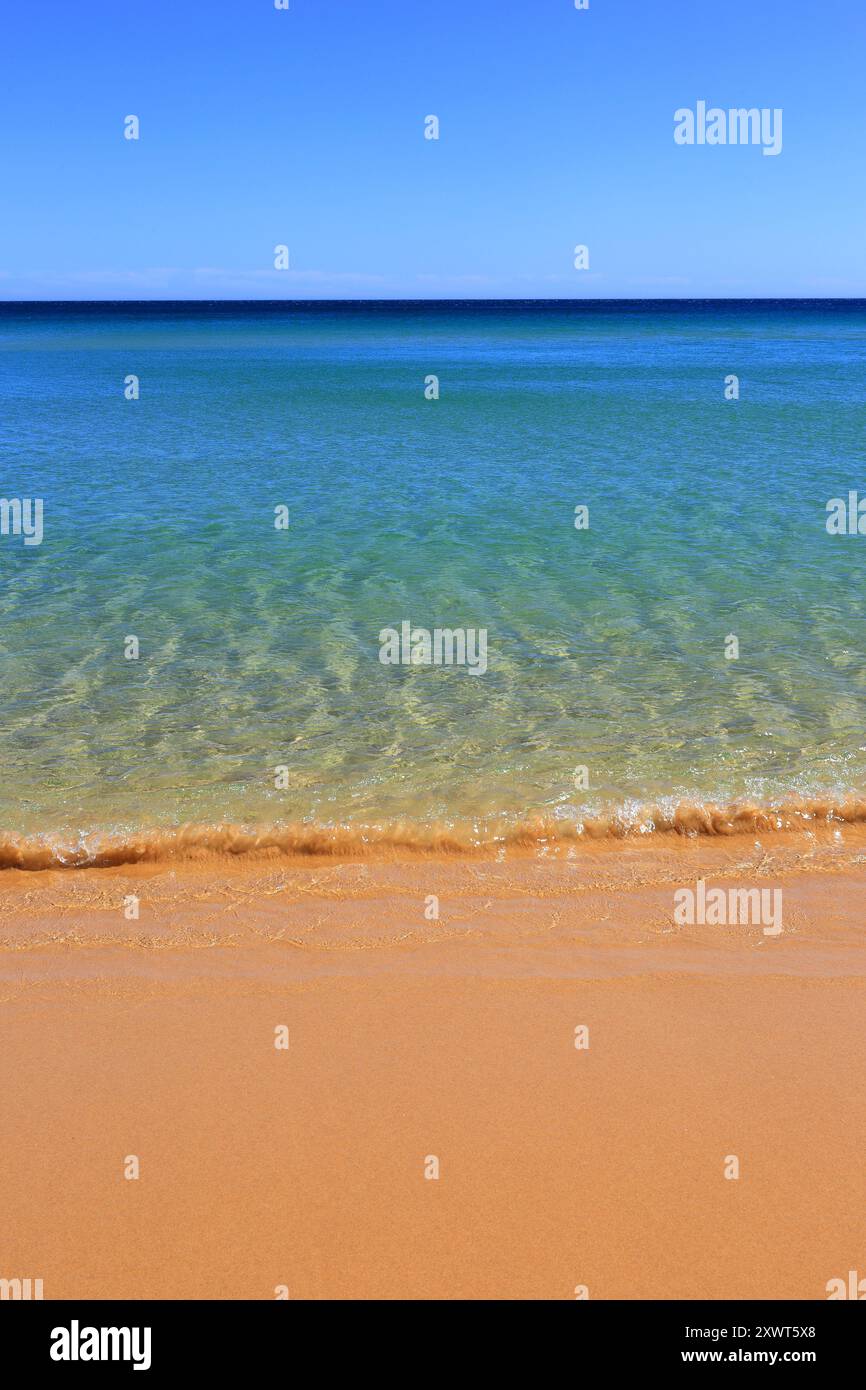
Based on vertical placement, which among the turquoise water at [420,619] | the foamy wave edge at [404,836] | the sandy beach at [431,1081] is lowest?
the sandy beach at [431,1081]

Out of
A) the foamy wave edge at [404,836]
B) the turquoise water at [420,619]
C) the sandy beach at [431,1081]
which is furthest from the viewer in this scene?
the turquoise water at [420,619]

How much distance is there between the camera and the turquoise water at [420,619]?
324 inches

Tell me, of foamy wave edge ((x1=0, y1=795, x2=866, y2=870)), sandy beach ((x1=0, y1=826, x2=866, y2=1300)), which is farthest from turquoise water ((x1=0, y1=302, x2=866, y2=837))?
sandy beach ((x1=0, y1=826, x2=866, y2=1300))

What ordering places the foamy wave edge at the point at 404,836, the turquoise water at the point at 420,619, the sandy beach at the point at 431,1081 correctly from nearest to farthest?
1. the sandy beach at the point at 431,1081
2. the foamy wave edge at the point at 404,836
3. the turquoise water at the point at 420,619

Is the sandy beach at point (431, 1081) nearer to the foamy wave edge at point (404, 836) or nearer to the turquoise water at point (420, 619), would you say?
the foamy wave edge at point (404, 836)

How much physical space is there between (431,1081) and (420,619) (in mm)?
7715

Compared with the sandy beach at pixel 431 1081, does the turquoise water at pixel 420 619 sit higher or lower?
higher

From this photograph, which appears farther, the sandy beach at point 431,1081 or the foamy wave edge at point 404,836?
the foamy wave edge at point 404,836

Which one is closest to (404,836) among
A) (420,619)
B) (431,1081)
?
(431,1081)

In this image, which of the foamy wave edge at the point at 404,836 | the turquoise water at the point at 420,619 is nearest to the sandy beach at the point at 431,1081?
the foamy wave edge at the point at 404,836

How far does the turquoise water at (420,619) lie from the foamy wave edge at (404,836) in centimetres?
18

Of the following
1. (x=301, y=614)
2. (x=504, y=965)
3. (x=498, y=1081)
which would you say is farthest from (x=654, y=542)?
(x=498, y=1081)

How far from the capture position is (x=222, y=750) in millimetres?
8750

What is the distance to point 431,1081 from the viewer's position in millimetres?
4926
